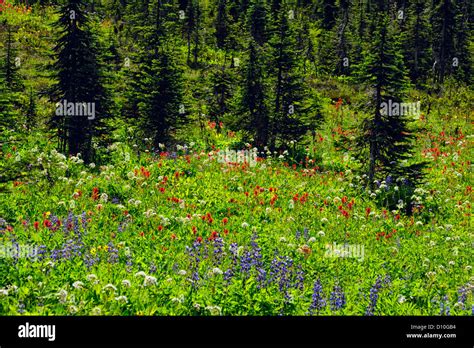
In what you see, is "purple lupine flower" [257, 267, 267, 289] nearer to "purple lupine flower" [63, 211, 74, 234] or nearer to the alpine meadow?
the alpine meadow

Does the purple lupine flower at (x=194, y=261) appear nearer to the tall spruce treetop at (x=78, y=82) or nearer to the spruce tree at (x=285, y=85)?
the tall spruce treetop at (x=78, y=82)

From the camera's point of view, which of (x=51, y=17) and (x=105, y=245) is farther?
(x=51, y=17)

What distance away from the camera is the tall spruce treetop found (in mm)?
18266

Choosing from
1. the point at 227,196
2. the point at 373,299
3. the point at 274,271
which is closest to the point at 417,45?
the point at 227,196

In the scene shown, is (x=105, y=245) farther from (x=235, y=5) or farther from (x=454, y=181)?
(x=235, y=5)

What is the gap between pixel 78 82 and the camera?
18562mm

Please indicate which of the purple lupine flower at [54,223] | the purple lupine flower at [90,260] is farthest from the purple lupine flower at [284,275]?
the purple lupine flower at [54,223]

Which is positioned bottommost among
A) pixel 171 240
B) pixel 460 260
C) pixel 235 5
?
pixel 460 260

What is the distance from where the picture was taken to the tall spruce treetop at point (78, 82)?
18266mm
